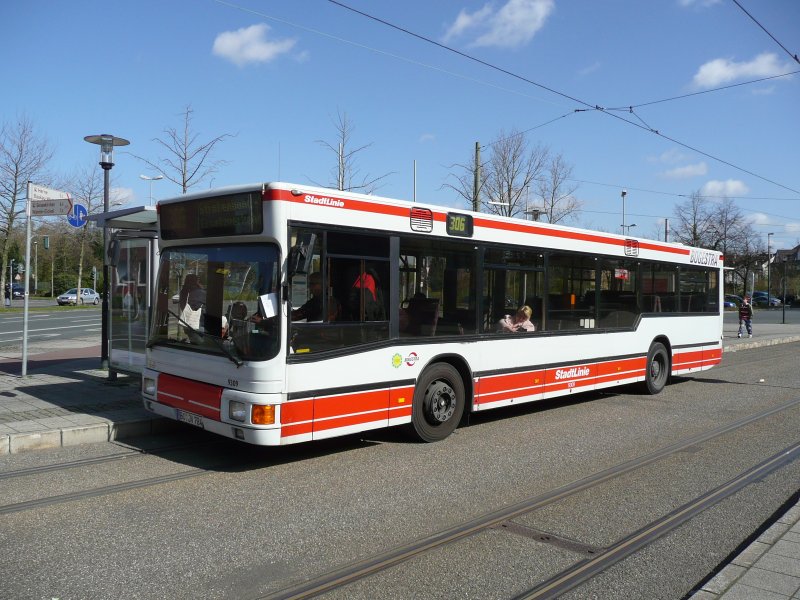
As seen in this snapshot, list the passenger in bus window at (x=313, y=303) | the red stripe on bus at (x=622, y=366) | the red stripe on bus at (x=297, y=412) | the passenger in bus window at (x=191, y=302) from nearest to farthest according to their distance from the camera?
the red stripe on bus at (x=297, y=412), the passenger in bus window at (x=313, y=303), the passenger in bus window at (x=191, y=302), the red stripe on bus at (x=622, y=366)

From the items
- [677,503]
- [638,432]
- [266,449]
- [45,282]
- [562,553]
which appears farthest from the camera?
[45,282]

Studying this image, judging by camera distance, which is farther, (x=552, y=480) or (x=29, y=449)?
(x=29, y=449)

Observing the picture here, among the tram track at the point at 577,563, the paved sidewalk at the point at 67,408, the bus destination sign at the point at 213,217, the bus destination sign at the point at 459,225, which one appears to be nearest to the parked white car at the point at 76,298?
the paved sidewalk at the point at 67,408

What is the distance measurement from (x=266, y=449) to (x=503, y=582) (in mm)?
4053

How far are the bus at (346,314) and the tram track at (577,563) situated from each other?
6.64 ft

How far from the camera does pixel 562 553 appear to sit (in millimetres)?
4691

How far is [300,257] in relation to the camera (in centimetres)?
633

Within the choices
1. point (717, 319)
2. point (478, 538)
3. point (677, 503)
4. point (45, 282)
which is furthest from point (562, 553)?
point (45, 282)

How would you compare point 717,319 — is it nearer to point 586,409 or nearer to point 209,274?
point 586,409

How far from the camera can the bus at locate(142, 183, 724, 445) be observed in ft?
21.1

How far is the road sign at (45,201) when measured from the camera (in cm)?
1049

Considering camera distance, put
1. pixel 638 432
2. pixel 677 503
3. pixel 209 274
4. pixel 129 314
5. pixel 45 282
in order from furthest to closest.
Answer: pixel 45 282 < pixel 129 314 < pixel 638 432 < pixel 209 274 < pixel 677 503

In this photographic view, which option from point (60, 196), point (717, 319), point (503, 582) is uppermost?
point (60, 196)

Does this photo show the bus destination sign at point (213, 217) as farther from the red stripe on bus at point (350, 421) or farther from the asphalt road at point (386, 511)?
the asphalt road at point (386, 511)
